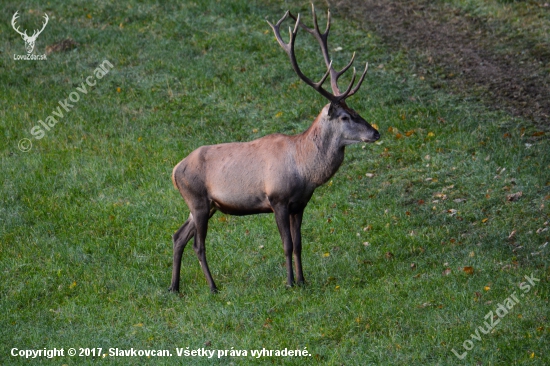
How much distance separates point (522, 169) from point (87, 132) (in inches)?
292

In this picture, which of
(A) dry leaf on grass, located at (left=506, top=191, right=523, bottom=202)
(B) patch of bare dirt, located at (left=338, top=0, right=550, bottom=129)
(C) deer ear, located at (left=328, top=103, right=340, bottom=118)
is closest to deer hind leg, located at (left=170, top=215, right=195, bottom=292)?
(C) deer ear, located at (left=328, top=103, right=340, bottom=118)

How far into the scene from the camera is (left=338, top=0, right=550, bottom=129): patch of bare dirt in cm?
1344

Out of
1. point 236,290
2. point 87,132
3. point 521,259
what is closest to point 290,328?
point 236,290

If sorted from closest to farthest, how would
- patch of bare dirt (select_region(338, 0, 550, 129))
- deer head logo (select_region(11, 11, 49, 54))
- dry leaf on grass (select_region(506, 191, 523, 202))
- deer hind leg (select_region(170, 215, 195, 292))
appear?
deer hind leg (select_region(170, 215, 195, 292)) < dry leaf on grass (select_region(506, 191, 523, 202)) < patch of bare dirt (select_region(338, 0, 550, 129)) < deer head logo (select_region(11, 11, 49, 54))

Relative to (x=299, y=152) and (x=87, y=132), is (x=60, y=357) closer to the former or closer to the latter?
(x=299, y=152)

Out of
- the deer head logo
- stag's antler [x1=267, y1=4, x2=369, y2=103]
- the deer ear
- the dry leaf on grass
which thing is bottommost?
the dry leaf on grass

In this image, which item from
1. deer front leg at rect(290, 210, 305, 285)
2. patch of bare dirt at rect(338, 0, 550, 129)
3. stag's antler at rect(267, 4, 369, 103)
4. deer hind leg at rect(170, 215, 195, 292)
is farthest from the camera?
patch of bare dirt at rect(338, 0, 550, 129)

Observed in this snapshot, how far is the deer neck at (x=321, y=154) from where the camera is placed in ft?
29.3

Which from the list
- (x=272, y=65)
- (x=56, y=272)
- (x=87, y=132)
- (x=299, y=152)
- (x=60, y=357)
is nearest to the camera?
(x=60, y=357)

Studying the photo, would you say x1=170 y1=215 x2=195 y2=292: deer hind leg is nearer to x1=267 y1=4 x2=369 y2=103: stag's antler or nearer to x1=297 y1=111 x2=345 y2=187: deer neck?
x1=297 y1=111 x2=345 y2=187: deer neck

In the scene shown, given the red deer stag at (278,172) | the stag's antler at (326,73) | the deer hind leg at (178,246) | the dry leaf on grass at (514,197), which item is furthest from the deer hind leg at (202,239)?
the dry leaf on grass at (514,197)

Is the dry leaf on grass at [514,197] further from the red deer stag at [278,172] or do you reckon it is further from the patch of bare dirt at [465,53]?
the red deer stag at [278,172]

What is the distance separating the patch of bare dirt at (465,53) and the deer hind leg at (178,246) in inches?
241

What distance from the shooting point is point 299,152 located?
902cm
